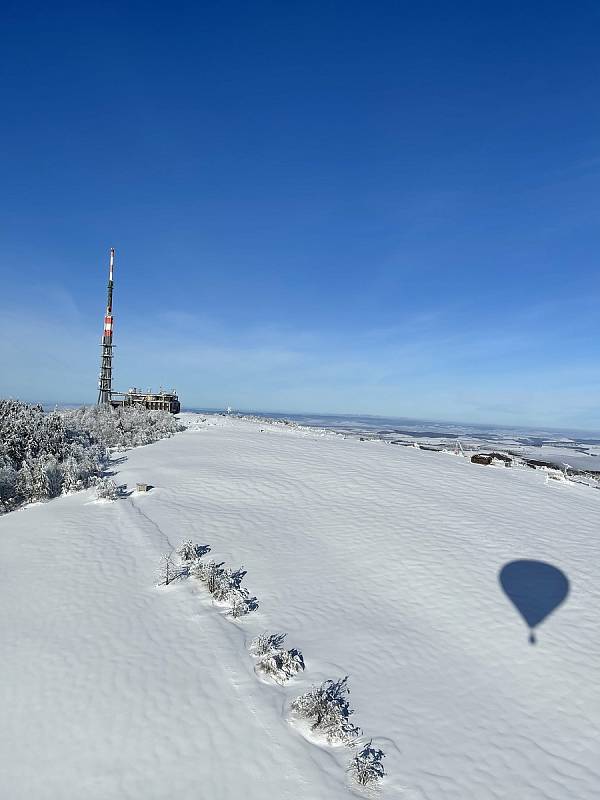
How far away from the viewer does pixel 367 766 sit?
597 centimetres

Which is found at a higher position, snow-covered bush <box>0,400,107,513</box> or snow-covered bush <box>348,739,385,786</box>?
snow-covered bush <box>0,400,107,513</box>

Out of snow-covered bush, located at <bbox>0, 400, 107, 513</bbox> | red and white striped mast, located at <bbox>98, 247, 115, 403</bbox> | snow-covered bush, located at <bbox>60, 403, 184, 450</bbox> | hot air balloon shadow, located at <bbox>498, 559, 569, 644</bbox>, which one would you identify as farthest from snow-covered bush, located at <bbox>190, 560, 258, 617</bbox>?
red and white striped mast, located at <bbox>98, 247, 115, 403</bbox>

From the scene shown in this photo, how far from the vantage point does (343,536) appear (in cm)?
1362

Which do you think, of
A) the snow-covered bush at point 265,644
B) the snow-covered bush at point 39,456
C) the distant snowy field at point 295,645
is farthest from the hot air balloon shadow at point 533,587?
the snow-covered bush at point 39,456

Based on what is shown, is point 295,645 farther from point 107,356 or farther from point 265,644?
point 107,356

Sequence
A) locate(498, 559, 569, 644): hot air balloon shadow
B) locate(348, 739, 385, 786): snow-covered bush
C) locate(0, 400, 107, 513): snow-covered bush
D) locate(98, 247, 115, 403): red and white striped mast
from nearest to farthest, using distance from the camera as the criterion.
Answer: locate(348, 739, 385, 786): snow-covered bush
locate(498, 559, 569, 644): hot air balloon shadow
locate(0, 400, 107, 513): snow-covered bush
locate(98, 247, 115, 403): red and white striped mast

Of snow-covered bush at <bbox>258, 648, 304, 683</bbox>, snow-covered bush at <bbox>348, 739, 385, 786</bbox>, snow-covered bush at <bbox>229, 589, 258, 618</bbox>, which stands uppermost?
snow-covered bush at <bbox>229, 589, 258, 618</bbox>

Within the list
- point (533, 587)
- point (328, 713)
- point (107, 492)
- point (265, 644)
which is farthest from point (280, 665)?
point (107, 492)

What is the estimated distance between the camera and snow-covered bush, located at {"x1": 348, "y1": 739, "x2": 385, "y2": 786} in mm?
5859

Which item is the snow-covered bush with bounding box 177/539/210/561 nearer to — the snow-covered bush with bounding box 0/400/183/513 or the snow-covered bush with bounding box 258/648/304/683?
the snow-covered bush with bounding box 258/648/304/683

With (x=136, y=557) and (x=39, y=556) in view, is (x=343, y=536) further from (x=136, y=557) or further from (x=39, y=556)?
(x=39, y=556)

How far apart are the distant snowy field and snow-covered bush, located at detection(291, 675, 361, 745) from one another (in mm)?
199

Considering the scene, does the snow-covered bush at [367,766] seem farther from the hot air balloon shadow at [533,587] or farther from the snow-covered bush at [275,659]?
the hot air balloon shadow at [533,587]

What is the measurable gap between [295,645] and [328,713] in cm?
206
